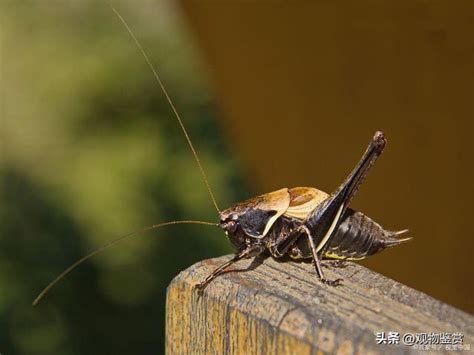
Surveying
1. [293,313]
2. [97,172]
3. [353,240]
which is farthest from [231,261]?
[97,172]

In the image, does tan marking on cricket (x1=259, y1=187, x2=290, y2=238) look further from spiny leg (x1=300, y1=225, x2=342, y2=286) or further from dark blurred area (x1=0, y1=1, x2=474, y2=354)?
dark blurred area (x1=0, y1=1, x2=474, y2=354)

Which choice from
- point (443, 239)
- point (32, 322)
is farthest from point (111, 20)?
point (443, 239)

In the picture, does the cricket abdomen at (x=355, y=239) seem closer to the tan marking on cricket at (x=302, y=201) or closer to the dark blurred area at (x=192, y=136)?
the tan marking on cricket at (x=302, y=201)

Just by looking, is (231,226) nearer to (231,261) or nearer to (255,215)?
(255,215)

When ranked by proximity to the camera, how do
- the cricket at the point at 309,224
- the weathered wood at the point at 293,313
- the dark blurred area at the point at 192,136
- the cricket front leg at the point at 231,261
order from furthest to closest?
the dark blurred area at the point at 192,136 → the cricket at the point at 309,224 → the cricket front leg at the point at 231,261 → the weathered wood at the point at 293,313

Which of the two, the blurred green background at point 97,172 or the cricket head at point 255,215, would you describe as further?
the blurred green background at point 97,172

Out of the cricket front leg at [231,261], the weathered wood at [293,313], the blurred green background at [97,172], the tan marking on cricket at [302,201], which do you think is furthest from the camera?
the blurred green background at [97,172]

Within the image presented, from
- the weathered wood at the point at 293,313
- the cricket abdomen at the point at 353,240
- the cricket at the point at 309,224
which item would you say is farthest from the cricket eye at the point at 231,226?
the weathered wood at the point at 293,313
